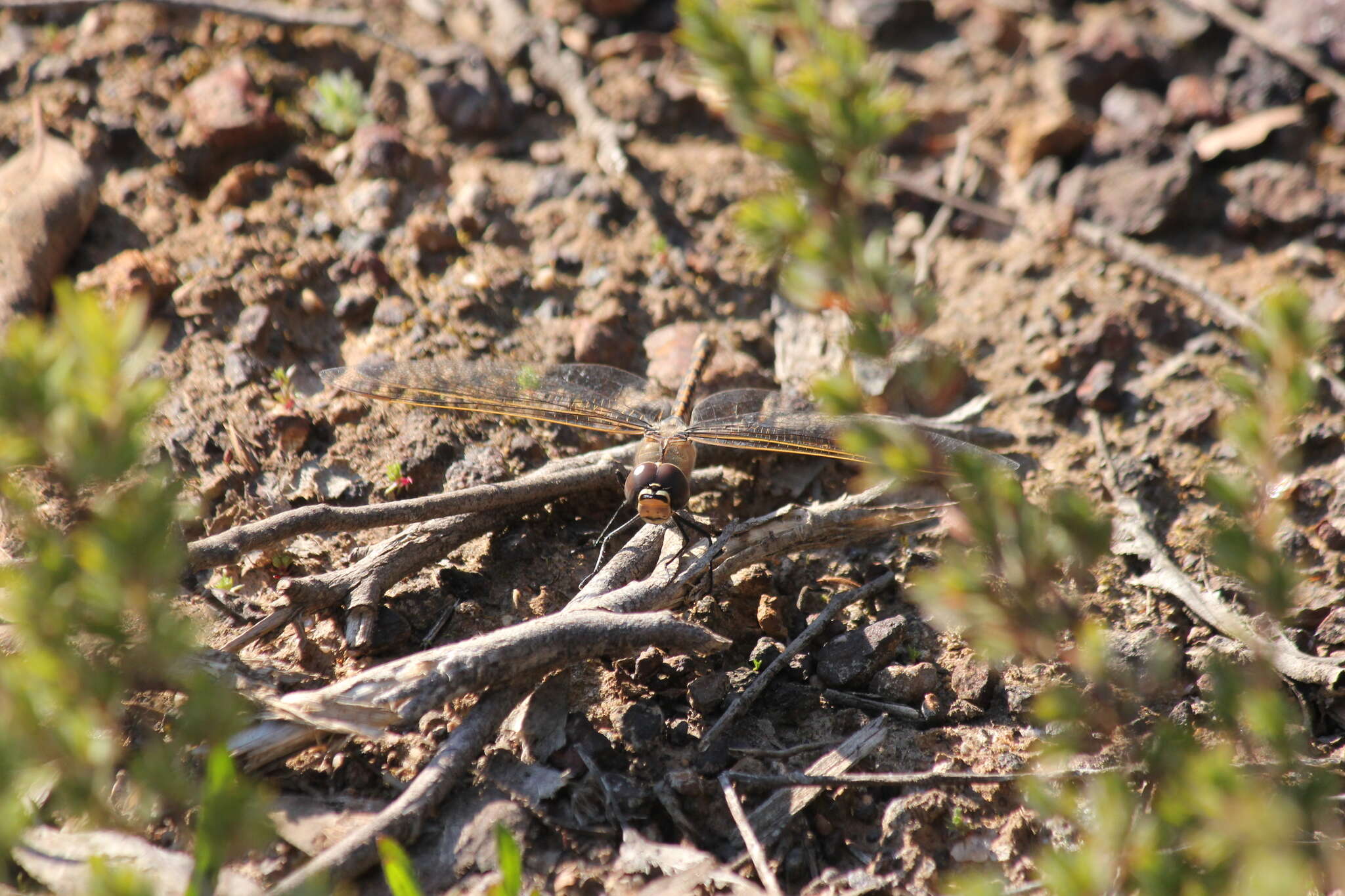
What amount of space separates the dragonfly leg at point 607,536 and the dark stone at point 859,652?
97cm

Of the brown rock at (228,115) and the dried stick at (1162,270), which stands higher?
the brown rock at (228,115)

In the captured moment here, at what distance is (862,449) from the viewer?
214 centimetres

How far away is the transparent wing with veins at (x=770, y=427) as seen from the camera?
430 centimetres

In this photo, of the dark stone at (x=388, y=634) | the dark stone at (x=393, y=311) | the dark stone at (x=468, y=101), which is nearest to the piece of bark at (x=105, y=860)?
the dark stone at (x=388, y=634)

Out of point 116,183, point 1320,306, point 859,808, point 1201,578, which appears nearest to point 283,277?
point 116,183

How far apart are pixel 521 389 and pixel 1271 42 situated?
461cm

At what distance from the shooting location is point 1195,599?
143 inches

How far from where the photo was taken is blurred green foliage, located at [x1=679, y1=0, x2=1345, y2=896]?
1.89 meters

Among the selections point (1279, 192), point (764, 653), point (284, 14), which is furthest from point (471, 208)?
point (1279, 192)

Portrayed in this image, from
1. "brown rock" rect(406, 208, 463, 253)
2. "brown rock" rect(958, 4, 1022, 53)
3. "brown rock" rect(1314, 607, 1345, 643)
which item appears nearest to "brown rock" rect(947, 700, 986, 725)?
"brown rock" rect(1314, 607, 1345, 643)

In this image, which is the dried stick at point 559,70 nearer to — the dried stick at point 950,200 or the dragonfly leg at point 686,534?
the dried stick at point 950,200

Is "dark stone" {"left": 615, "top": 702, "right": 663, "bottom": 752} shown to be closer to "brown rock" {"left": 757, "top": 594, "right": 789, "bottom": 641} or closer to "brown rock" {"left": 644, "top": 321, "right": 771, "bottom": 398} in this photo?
"brown rock" {"left": 757, "top": 594, "right": 789, "bottom": 641}

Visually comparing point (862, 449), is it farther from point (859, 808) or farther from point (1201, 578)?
point (1201, 578)

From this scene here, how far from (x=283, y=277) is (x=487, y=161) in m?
1.48
